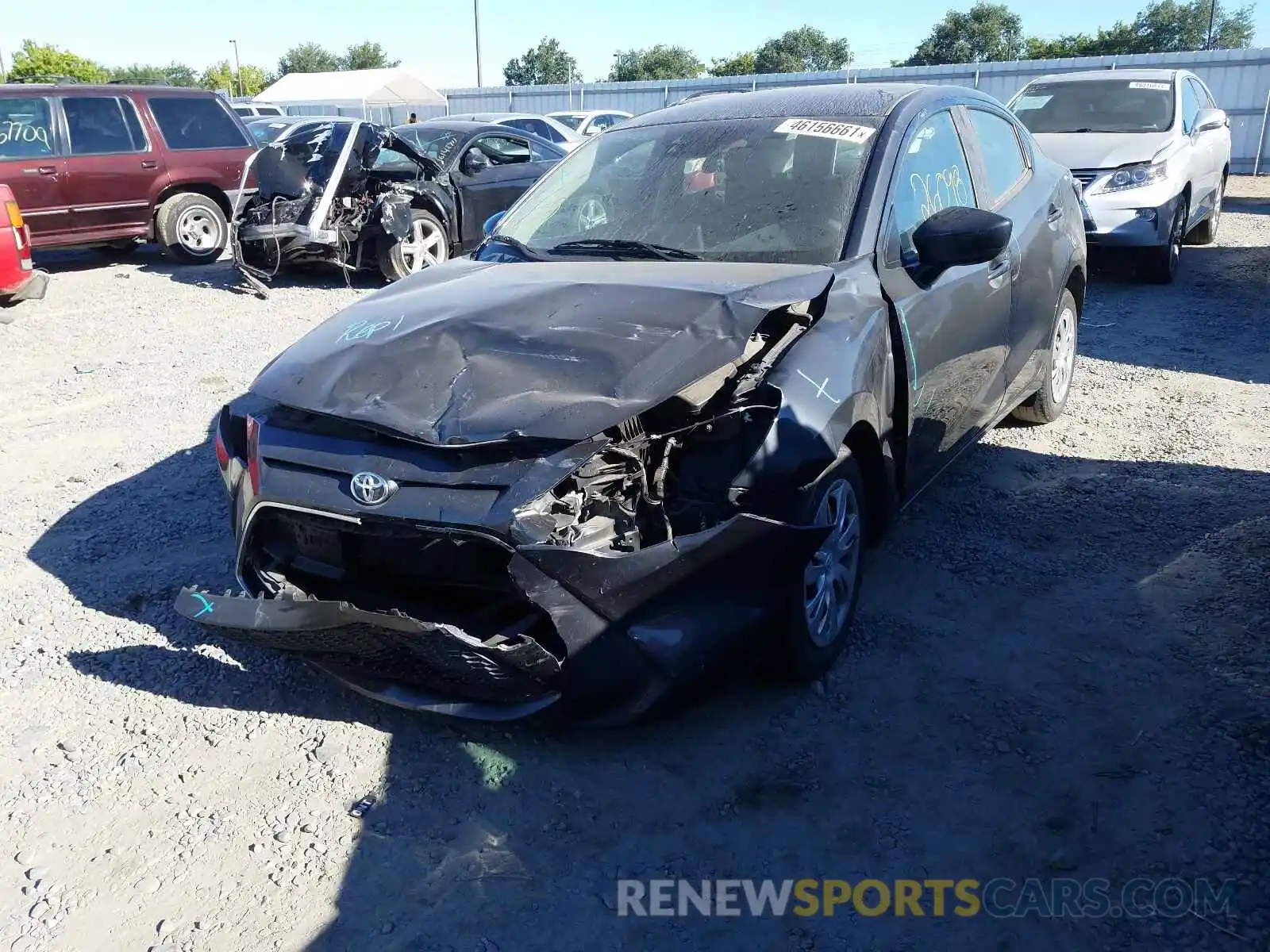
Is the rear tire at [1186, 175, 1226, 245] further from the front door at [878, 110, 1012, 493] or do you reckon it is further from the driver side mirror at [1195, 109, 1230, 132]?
the front door at [878, 110, 1012, 493]

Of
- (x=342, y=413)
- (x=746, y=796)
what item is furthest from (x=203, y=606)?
(x=746, y=796)

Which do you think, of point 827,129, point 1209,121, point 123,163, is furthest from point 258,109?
point 827,129

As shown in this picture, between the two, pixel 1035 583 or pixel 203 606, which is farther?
pixel 1035 583

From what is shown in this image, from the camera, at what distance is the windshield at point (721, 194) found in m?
3.79

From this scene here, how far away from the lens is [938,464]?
4180 mm

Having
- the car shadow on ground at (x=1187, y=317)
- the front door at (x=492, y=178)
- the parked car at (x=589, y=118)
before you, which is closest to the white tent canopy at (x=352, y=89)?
the parked car at (x=589, y=118)

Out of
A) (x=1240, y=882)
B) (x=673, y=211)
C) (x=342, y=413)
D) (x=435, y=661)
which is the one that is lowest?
(x=1240, y=882)

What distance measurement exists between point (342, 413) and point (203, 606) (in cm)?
68

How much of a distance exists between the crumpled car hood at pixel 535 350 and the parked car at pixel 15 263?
22.8ft

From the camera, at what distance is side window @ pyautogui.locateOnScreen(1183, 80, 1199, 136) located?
10055mm

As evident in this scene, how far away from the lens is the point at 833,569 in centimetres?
342

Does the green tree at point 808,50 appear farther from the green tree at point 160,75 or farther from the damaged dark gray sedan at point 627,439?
the damaged dark gray sedan at point 627,439

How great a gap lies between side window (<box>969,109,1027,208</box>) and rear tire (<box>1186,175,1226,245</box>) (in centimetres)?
769

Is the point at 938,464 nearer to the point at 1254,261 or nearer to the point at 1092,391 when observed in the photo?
the point at 1092,391
